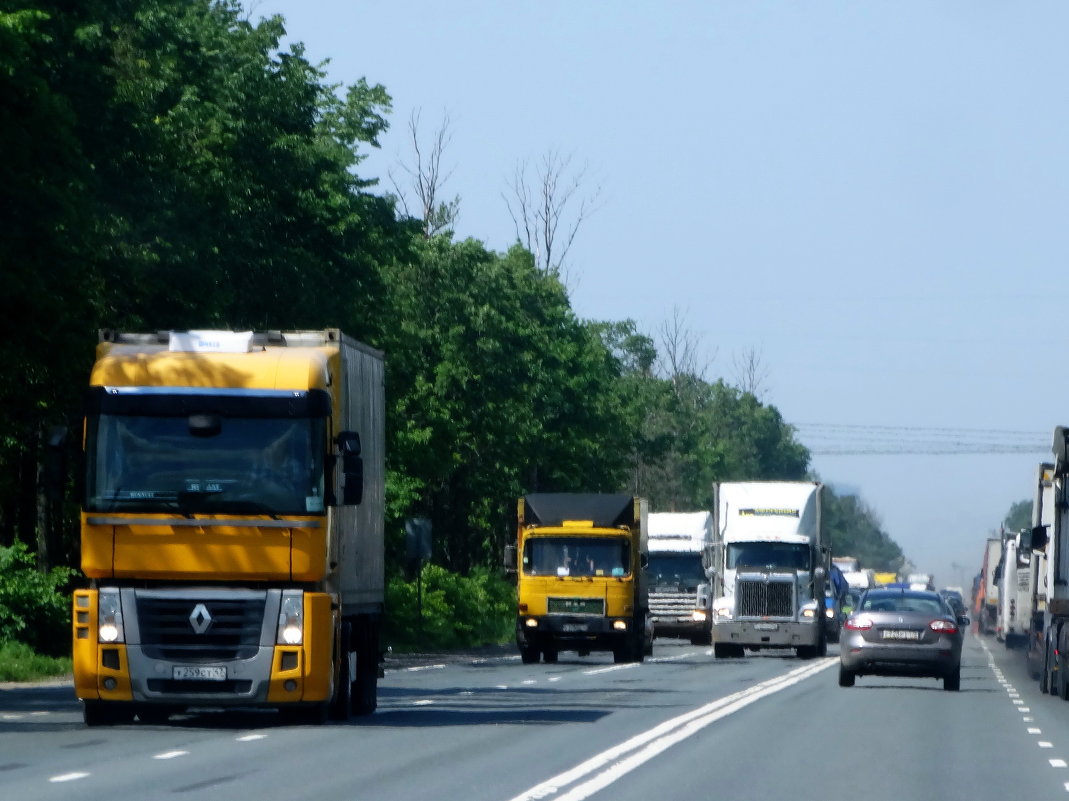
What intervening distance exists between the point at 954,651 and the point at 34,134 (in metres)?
14.7

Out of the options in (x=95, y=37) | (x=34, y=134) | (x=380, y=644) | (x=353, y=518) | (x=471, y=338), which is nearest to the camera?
(x=353, y=518)

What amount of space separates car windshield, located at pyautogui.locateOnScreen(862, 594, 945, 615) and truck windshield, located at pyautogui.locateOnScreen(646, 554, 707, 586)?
26.0 meters

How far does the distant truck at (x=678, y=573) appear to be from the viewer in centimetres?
5900

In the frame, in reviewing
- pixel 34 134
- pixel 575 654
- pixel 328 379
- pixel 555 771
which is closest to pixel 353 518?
pixel 328 379

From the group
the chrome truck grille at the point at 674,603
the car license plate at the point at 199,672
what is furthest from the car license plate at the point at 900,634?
the chrome truck grille at the point at 674,603

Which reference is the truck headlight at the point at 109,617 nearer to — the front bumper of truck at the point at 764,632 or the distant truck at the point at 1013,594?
the distant truck at the point at 1013,594

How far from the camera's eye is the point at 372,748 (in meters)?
18.2

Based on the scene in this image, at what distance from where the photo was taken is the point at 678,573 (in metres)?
59.1

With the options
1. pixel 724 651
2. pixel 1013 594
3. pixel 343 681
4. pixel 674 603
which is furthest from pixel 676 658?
pixel 343 681

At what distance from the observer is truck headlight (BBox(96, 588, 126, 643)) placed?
1981 centimetres

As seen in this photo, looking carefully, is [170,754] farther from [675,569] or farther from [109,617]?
[675,569]

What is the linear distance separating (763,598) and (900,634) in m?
17.2

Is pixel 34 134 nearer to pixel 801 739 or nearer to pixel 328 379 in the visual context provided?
pixel 328 379

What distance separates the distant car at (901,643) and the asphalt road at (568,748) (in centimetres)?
67
